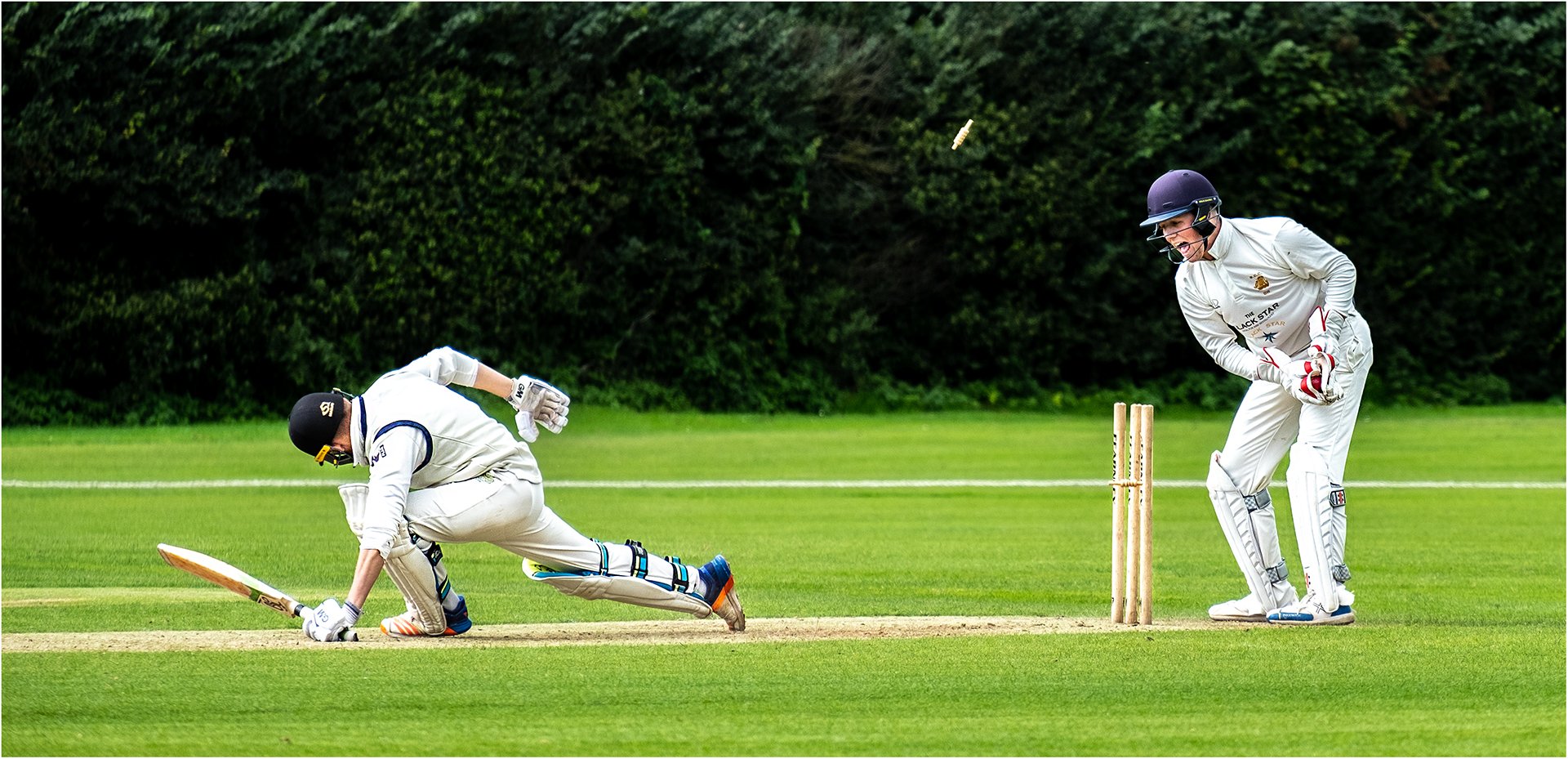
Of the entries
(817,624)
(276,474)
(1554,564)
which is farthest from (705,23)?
(817,624)

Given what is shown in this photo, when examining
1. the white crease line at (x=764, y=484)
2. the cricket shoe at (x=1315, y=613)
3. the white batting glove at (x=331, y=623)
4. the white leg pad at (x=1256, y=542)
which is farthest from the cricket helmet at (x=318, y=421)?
the white crease line at (x=764, y=484)

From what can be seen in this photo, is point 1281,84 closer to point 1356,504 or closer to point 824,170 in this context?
point 824,170

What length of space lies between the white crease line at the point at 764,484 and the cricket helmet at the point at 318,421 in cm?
909

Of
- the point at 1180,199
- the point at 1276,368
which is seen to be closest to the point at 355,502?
the point at 1180,199

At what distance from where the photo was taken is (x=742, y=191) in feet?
83.1

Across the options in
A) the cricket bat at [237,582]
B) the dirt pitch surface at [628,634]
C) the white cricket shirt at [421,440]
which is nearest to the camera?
the white cricket shirt at [421,440]

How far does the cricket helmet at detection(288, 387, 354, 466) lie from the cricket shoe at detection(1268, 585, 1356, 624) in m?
3.70

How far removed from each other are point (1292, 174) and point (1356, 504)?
13.3 meters

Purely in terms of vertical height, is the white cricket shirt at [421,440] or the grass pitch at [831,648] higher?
the white cricket shirt at [421,440]

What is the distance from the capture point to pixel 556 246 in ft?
78.2

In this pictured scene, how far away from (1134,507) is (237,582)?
3404mm

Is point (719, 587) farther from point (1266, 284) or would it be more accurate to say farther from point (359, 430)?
point (1266, 284)

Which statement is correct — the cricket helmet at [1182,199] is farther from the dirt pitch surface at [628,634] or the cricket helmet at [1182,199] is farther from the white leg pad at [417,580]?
the white leg pad at [417,580]

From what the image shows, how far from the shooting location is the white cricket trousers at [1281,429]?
295 inches
